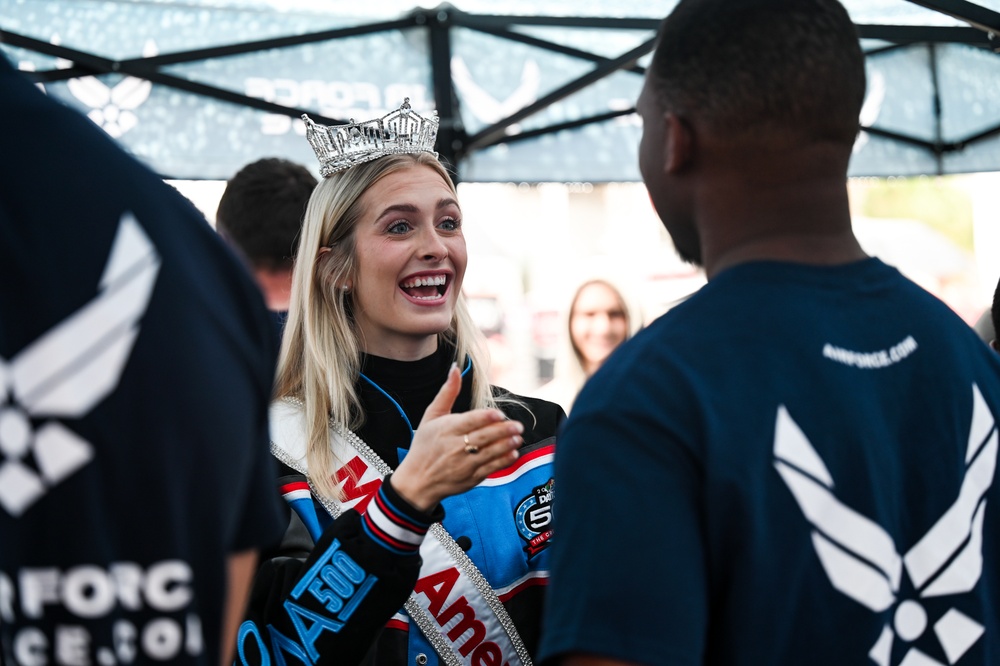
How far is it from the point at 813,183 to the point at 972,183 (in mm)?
19031

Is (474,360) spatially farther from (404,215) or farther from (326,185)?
(326,185)

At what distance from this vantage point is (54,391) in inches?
34.9

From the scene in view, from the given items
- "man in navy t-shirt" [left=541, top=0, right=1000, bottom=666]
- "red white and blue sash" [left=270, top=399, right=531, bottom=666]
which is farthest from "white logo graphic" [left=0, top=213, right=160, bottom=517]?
"red white and blue sash" [left=270, top=399, right=531, bottom=666]

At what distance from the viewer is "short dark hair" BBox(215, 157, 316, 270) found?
11.1 feet

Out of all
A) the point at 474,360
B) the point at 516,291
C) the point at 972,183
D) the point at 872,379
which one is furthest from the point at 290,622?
the point at 972,183

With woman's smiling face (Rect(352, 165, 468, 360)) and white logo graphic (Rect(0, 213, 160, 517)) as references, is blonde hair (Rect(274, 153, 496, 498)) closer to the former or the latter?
woman's smiling face (Rect(352, 165, 468, 360))

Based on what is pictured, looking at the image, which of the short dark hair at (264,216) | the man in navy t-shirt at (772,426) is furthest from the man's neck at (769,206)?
the short dark hair at (264,216)

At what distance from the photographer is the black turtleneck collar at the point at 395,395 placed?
2.34 meters

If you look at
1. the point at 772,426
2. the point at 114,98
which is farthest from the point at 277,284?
the point at 772,426

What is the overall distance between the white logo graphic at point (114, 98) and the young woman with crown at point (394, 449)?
6.04 ft

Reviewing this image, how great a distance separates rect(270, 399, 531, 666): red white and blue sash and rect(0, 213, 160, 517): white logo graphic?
4.22 feet

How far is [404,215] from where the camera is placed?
249cm

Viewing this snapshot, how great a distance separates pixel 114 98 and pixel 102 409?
142 inches

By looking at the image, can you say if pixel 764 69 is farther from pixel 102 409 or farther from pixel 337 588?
pixel 337 588
